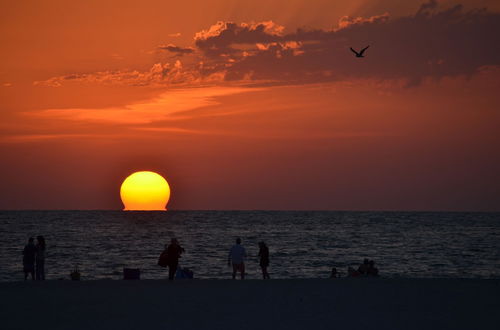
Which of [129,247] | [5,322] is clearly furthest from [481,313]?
[129,247]

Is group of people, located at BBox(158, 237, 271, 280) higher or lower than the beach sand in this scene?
higher

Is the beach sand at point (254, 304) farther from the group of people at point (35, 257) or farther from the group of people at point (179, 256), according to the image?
the group of people at point (35, 257)

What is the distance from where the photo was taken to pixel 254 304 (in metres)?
19.8

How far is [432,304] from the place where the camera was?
19.8 metres

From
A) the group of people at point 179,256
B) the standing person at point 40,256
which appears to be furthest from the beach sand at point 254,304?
the standing person at point 40,256

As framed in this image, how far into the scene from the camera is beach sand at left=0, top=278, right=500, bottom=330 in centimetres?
1664

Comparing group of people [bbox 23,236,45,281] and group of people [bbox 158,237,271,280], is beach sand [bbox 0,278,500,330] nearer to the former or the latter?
group of people [bbox 158,237,271,280]

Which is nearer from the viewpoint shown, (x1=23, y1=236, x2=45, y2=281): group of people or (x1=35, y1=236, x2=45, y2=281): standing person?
(x1=35, y1=236, x2=45, y2=281): standing person

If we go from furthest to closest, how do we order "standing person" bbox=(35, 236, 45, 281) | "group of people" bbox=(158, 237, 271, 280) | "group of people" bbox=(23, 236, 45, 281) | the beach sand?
1. "group of people" bbox=(23, 236, 45, 281)
2. "standing person" bbox=(35, 236, 45, 281)
3. "group of people" bbox=(158, 237, 271, 280)
4. the beach sand

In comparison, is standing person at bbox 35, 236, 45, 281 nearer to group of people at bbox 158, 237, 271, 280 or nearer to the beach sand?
the beach sand

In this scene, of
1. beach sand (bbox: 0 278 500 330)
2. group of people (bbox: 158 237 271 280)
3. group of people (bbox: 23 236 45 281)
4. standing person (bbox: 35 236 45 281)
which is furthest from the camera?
group of people (bbox: 23 236 45 281)

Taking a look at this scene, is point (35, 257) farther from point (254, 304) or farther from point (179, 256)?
point (254, 304)

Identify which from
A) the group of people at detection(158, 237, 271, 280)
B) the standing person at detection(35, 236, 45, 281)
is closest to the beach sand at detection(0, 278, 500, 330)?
the group of people at detection(158, 237, 271, 280)

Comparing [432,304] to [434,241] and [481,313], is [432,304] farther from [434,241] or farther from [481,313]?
[434,241]
